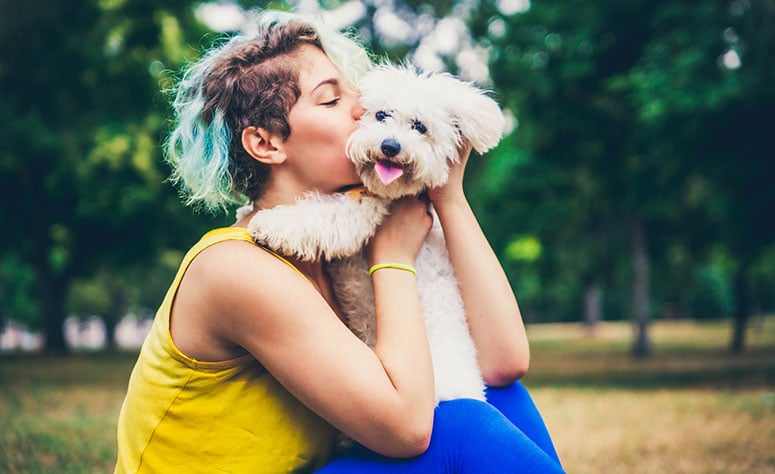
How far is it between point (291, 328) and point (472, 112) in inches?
35.7

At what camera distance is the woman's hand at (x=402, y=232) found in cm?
221

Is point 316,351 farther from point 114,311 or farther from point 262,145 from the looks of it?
point 114,311

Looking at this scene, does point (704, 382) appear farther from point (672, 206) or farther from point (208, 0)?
point (208, 0)

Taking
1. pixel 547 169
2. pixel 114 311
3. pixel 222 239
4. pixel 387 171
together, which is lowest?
pixel 114 311

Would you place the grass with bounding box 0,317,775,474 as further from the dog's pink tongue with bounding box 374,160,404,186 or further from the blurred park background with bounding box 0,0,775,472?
the dog's pink tongue with bounding box 374,160,404,186

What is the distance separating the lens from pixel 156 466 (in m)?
2.04

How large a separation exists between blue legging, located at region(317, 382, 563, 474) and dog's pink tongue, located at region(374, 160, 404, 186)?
67 centimetres

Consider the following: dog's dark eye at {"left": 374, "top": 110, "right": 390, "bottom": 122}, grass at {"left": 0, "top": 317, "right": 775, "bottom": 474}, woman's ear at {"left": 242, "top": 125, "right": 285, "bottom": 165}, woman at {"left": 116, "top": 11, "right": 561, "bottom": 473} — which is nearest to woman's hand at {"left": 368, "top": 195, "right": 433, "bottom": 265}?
woman at {"left": 116, "top": 11, "right": 561, "bottom": 473}

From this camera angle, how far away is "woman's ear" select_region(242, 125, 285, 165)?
7.54 ft

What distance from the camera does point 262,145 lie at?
7.59 feet

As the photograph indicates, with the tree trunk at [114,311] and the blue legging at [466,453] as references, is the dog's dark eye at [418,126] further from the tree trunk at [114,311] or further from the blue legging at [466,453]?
the tree trunk at [114,311]

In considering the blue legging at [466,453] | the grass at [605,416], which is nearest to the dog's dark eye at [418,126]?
the blue legging at [466,453]

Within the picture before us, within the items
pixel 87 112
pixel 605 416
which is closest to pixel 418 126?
pixel 605 416

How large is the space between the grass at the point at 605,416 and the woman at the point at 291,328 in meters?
3.19
